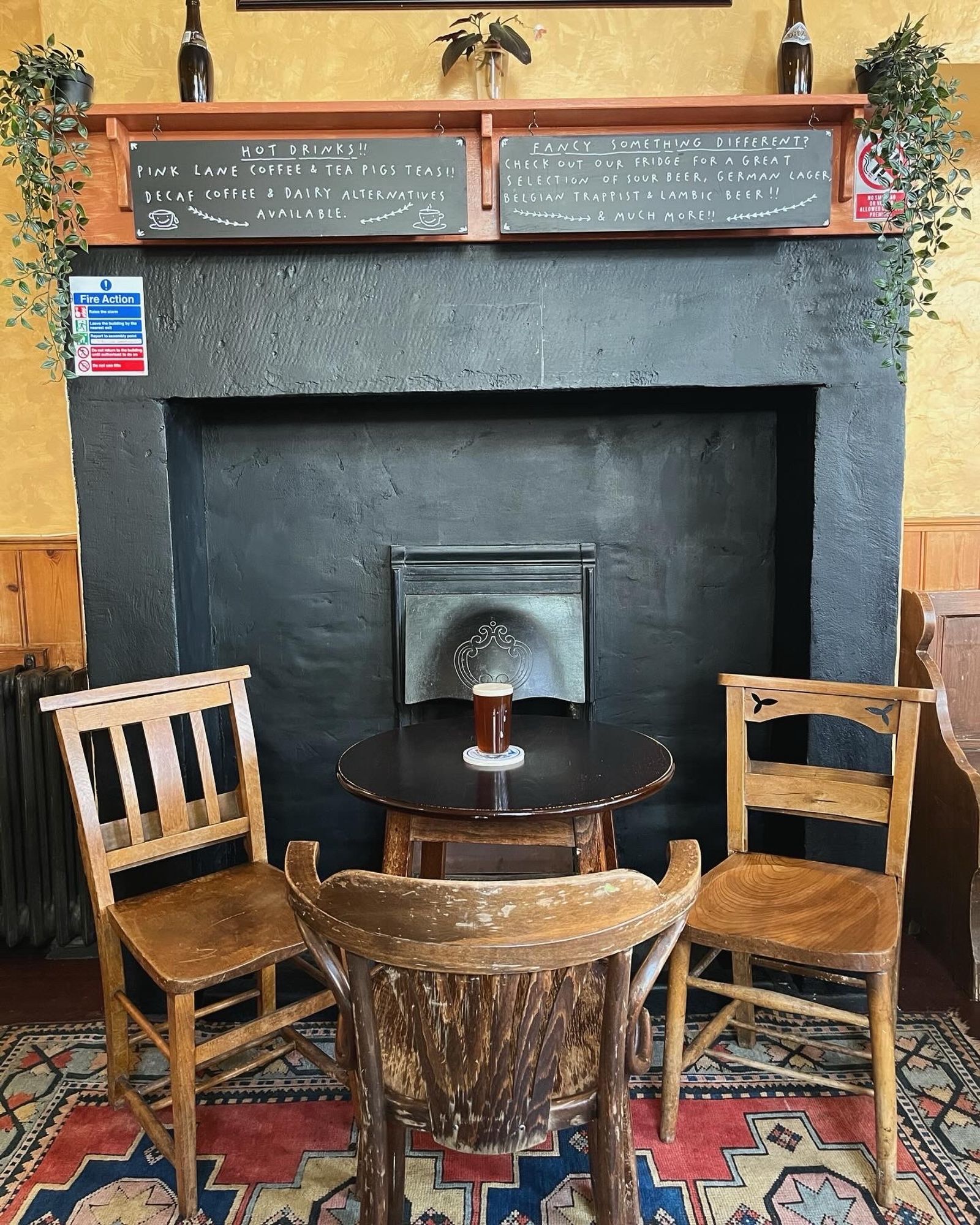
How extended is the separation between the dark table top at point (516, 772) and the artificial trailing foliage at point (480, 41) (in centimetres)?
169

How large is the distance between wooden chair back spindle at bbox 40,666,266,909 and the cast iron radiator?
619 mm

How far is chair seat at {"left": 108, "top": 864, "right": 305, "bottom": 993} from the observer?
1762 mm

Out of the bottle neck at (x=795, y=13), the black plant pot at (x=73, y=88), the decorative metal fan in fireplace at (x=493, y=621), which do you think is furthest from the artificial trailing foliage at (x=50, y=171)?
the bottle neck at (x=795, y=13)

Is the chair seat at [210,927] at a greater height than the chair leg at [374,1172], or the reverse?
the chair seat at [210,927]

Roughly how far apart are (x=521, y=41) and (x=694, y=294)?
2.47ft

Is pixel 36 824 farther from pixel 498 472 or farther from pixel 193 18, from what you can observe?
pixel 193 18

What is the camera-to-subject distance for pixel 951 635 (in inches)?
109

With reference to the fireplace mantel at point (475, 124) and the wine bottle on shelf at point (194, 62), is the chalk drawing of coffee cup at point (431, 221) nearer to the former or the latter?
the fireplace mantel at point (475, 124)

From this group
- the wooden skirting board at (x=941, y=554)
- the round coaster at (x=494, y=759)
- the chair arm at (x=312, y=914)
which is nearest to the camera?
the chair arm at (x=312, y=914)

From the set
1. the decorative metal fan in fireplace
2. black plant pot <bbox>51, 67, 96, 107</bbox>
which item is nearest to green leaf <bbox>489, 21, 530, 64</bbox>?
black plant pot <bbox>51, 67, 96, 107</bbox>

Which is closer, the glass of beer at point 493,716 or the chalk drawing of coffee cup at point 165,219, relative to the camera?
the glass of beer at point 493,716

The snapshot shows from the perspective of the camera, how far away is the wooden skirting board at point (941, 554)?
9.84 ft

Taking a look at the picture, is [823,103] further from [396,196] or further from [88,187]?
[88,187]

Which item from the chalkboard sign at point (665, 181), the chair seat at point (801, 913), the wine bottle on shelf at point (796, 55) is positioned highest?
the wine bottle on shelf at point (796, 55)
